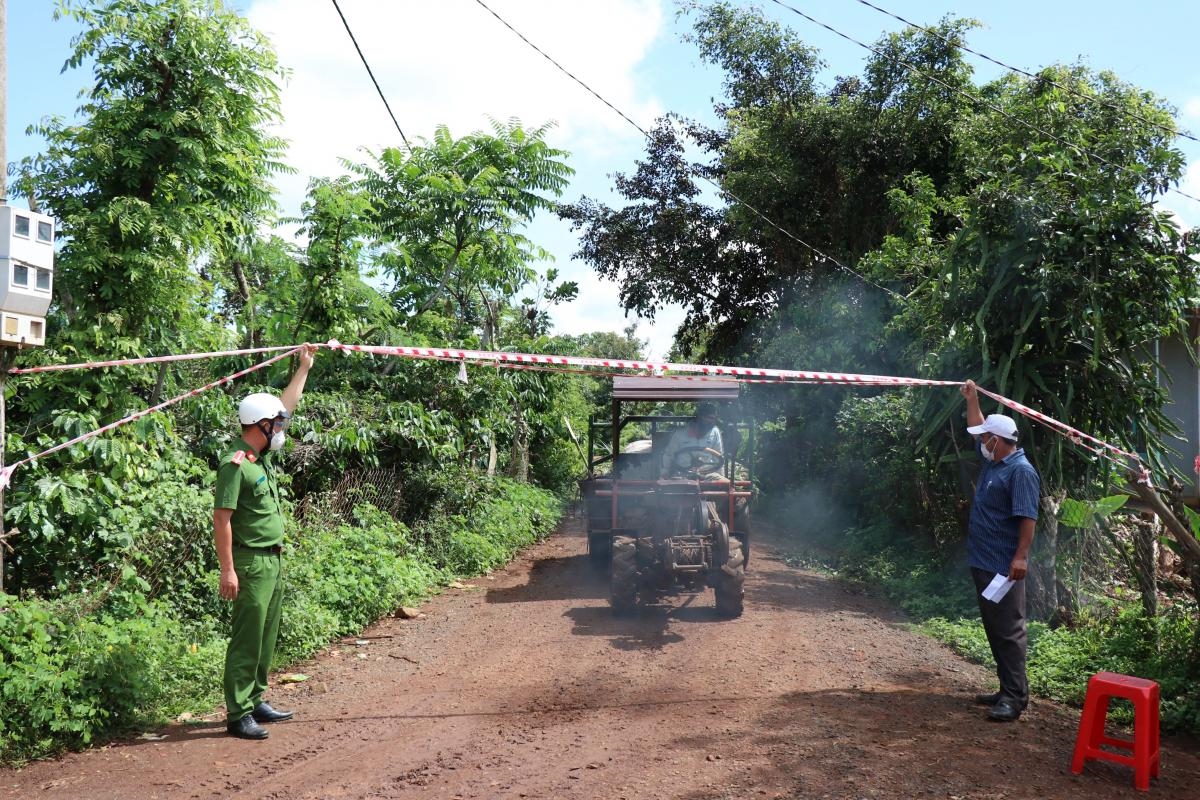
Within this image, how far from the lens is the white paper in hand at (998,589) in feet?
18.7

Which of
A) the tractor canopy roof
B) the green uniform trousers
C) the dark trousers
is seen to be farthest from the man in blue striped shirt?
the green uniform trousers

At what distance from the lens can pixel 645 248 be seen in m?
23.8

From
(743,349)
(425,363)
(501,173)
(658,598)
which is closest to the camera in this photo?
(658,598)

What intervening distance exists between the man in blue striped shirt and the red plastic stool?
2.61 ft

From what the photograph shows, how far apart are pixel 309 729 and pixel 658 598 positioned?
4.96 meters

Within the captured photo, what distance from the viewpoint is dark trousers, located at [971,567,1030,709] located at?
5.77 meters

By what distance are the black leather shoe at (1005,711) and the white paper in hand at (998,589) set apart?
675mm

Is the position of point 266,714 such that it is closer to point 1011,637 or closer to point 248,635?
point 248,635

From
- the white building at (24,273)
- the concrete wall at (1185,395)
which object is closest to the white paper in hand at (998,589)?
the white building at (24,273)

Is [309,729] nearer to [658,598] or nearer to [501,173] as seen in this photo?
[658,598]

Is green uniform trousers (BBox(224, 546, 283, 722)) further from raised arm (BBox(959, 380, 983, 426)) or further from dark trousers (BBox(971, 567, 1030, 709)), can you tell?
raised arm (BBox(959, 380, 983, 426))

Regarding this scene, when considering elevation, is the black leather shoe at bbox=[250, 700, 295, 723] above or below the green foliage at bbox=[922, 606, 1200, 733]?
below

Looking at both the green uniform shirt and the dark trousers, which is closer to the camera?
the green uniform shirt

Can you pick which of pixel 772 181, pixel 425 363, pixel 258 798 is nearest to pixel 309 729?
pixel 258 798
